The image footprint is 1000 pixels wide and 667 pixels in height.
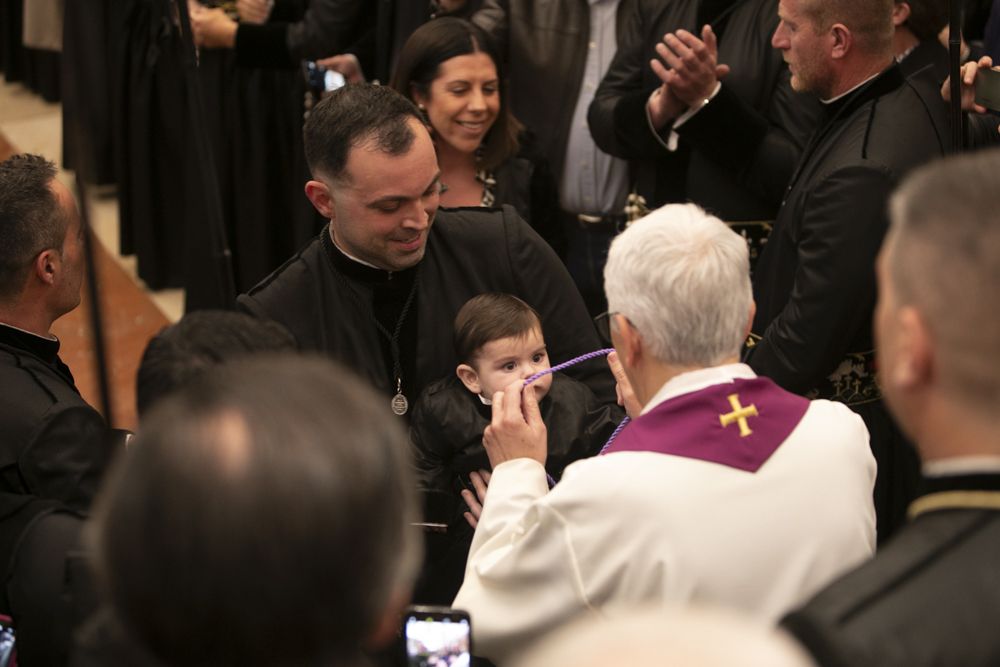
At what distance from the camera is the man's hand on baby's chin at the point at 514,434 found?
225 centimetres

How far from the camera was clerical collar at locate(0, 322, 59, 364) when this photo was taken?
8.18ft

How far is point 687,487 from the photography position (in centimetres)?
179

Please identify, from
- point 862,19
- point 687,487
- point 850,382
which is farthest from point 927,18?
point 687,487

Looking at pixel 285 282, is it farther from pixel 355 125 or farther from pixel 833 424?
pixel 833 424

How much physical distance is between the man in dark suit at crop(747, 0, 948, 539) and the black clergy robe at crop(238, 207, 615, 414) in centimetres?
52

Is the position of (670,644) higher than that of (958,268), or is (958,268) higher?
(958,268)

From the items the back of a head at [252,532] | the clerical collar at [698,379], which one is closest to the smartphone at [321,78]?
the clerical collar at [698,379]

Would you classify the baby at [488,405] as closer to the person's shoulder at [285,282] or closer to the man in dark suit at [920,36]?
the person's shoulder at [285,282]

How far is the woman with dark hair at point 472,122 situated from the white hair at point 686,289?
1740 mm

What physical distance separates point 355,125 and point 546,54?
4.95ft

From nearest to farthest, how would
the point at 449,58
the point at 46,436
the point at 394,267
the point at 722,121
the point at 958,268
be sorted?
1. the point at 958,268
2. the point at 46,436
3. the point at 394,267
4. the point at 722,121
5. the point at 449,58

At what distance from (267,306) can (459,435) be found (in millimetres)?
516

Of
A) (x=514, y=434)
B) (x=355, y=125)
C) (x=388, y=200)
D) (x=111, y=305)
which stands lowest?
(x=111, y=305)

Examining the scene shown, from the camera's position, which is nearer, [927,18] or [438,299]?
[438,299]
